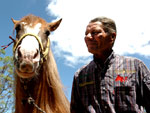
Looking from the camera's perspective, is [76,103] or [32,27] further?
[32,27]

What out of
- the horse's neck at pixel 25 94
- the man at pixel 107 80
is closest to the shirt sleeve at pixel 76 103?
the man at pixel 107 80

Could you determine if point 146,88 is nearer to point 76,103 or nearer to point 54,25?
point 76,103

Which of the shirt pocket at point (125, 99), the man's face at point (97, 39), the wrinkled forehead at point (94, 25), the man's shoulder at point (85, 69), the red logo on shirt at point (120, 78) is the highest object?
the wrinkled forehead at point (94, 25)

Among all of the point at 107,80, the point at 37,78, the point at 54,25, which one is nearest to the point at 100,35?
the point at 107,80

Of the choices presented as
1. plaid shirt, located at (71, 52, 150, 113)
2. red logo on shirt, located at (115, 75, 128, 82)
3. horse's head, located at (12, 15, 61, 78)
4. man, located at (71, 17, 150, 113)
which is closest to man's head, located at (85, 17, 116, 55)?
man, located at (71, 17, 150, 113)

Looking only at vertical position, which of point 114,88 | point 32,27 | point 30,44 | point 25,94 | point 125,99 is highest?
point 32,27

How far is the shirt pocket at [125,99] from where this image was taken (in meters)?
1.73

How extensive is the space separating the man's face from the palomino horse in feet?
4.10

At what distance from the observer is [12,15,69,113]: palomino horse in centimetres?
303

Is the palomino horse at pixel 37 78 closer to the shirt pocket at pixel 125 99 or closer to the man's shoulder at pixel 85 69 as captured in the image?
the man's shoulder at pixel 85 69

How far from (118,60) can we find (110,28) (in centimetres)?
38

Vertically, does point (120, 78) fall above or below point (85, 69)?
below

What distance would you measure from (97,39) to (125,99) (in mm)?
687

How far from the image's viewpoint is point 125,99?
177 centimetres
